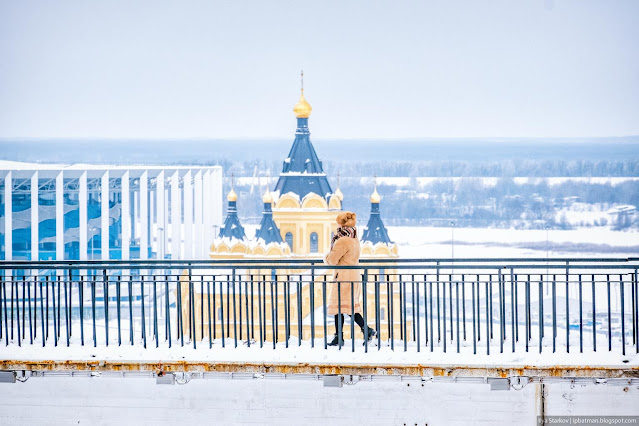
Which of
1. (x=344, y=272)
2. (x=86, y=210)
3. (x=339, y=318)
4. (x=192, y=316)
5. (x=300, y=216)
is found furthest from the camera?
(x=86, y=210)

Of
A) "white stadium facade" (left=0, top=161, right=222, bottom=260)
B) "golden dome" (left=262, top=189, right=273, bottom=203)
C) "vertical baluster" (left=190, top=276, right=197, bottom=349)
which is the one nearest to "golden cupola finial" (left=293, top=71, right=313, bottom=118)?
"golden dome" (left=262, top=189, right=273, bottom=203)

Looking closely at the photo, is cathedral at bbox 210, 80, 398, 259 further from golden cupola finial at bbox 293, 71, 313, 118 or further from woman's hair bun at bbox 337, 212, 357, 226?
woman's hair bun at bbox 337, 212, 357, 226

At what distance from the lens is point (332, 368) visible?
6.38 meters

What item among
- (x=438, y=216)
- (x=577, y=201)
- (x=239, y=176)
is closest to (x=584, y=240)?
(x=577, y=201)

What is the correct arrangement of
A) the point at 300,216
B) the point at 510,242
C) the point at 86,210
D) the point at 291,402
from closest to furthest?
the point at 291,402 → the point at 300,216 → the point at 86,210 → the point at 510,242

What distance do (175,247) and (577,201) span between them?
954 inches

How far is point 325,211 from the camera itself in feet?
149

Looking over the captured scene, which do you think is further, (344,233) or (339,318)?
(344,233)

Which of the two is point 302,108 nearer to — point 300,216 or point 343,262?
point 300,216

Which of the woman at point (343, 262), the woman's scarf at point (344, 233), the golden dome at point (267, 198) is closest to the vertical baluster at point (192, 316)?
the woman at point (343, 262)

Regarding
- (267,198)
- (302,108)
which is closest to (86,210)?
(267,198)

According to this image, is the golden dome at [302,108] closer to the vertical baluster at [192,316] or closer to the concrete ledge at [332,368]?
the vertical baluster at [192,316]

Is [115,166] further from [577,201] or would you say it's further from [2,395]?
[2,395]

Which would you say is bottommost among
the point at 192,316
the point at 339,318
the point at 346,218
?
the point at 192,316
